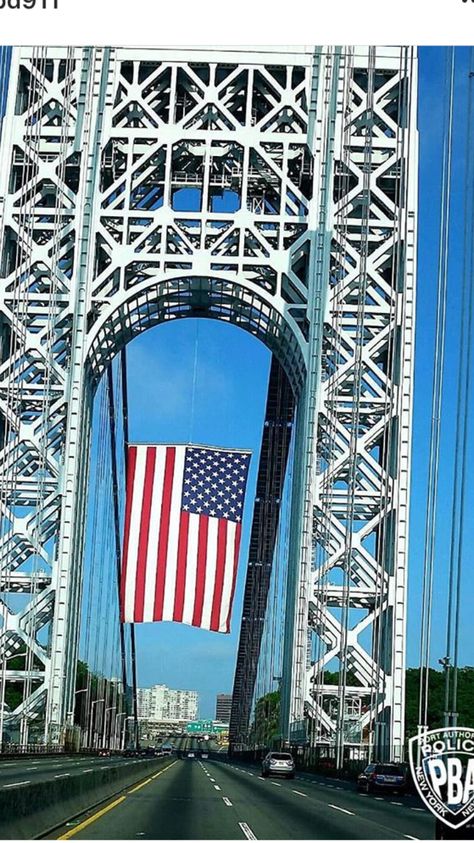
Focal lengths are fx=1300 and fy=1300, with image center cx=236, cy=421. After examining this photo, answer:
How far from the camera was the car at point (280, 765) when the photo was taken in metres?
44.0

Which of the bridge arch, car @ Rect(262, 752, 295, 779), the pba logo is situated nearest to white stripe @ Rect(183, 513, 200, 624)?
car @ Rect(262, 752, 295, 779)

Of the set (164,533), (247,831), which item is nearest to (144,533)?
(164,533)

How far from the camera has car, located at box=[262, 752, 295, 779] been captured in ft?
144

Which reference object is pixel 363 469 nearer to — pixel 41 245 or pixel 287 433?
pixel 41 245

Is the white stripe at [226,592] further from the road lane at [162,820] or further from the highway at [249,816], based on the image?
the road lane at [162,820]

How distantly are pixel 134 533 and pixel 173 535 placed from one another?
141 centimetres

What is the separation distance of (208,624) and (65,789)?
2492 cm

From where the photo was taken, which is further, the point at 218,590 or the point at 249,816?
the point at 218,590

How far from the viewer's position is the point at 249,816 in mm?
20875

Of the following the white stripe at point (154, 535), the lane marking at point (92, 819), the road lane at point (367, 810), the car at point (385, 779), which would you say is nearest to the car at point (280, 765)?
the white stripe at point (154, 535)

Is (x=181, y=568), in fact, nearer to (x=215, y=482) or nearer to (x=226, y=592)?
(x=226, y=592)

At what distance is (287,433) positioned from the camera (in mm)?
74188

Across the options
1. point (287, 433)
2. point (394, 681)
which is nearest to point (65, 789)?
point (394, 681)

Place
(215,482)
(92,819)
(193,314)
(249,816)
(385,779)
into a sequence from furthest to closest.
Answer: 1. (193,314)
2. (215,482)
3. (385,779)
4. (249,816)
5. (92,819)
